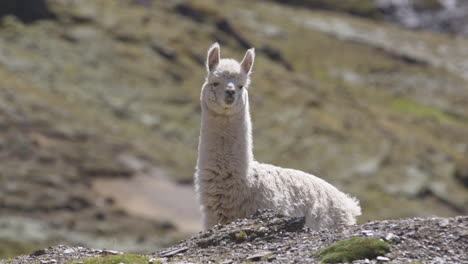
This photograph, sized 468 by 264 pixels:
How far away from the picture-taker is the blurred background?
75.8 m

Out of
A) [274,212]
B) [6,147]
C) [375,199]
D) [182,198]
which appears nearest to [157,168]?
[182,198]

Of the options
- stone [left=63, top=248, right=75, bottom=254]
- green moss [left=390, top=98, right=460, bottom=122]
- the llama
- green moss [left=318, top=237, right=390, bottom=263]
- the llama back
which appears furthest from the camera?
green moss [left=390, top=98, right=460, bottom=122]

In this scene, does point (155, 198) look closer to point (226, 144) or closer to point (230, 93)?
point (226, 144)

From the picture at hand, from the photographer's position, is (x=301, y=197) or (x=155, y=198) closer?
(x=301, y=197)

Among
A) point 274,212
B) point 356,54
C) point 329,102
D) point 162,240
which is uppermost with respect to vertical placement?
point 356,54

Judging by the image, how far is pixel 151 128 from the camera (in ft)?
339

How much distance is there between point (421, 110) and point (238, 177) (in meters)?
145

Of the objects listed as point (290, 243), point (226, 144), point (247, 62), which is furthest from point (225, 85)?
point (290, 243)

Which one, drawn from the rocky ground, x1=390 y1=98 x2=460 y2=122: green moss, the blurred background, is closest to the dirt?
the blurred background

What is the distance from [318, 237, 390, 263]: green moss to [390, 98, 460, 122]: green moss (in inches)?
5526

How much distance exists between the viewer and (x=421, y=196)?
9769cm

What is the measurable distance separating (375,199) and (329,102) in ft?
129

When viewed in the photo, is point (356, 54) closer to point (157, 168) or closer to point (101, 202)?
point (157, 168)

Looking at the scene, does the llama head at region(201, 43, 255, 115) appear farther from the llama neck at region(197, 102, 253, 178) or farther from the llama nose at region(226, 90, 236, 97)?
the llama neck at region(197, 102, 253, 178)
